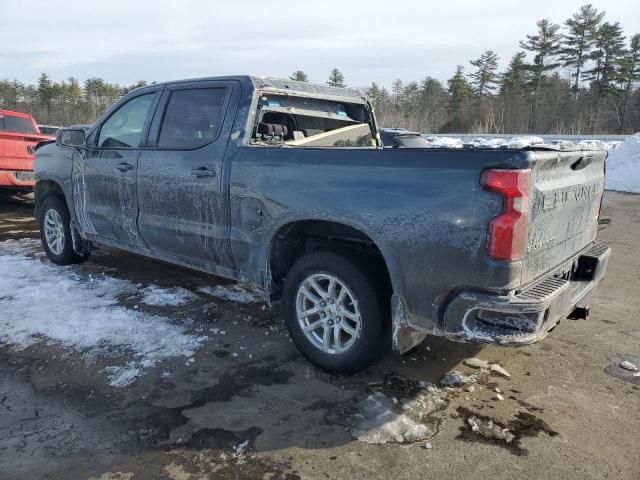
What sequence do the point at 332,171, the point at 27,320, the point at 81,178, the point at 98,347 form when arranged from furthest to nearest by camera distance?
1. the point at 81,178
2. the point at 27,320
3. the point at 98,347
4. the point at 332,171

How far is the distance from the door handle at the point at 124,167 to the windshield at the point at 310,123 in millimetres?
1317

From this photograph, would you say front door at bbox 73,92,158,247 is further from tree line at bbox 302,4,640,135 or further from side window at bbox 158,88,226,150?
tree line at bbox 302,4,640,135

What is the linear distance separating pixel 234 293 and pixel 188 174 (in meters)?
1.49

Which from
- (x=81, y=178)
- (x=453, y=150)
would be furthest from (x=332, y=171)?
(x=81, y=178)

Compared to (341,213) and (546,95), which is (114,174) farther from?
(546,95)

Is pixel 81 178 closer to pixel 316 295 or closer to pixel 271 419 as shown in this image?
pixel 316 295

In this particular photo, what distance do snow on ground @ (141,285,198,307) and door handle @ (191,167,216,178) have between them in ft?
4.52

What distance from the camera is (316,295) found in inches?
137

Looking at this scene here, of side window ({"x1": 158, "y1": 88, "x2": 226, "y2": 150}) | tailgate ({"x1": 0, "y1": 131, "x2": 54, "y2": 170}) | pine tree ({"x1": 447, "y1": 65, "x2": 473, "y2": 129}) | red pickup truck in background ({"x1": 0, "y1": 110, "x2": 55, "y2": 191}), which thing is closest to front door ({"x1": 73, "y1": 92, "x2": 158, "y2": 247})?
side window ({"x1": 158, "y1": 88, "x2": 226, "y2": 150})

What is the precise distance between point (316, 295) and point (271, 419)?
90cm

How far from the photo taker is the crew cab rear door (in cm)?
388

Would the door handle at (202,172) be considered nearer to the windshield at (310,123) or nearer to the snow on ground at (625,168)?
the windshield at (310,123)

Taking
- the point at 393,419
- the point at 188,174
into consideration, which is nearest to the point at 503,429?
the point at 393,419

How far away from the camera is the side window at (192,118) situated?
4035 mm
